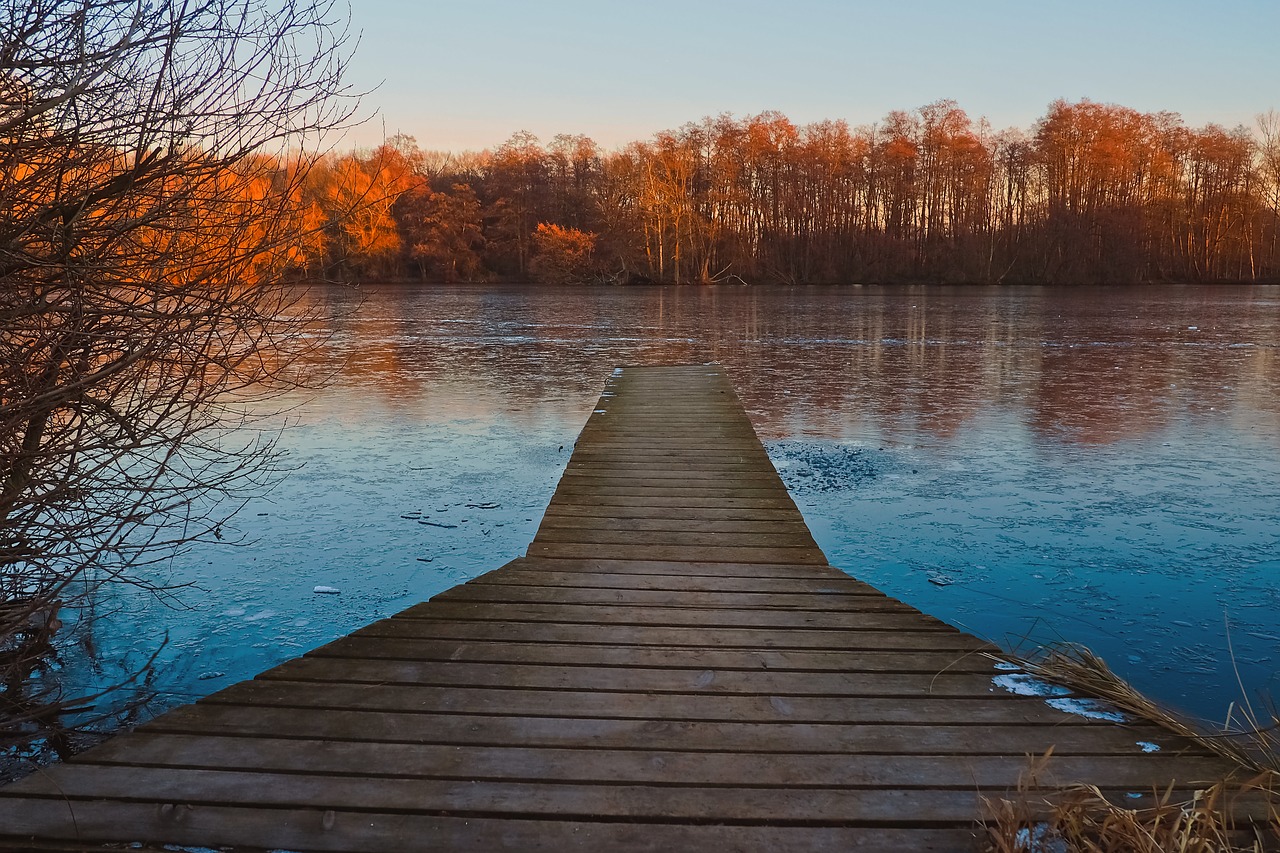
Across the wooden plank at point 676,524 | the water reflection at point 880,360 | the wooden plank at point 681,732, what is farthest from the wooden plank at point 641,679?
the water reflection at point 880,360

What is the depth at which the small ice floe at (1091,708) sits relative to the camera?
2680 millimetres

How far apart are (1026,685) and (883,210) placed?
186ft

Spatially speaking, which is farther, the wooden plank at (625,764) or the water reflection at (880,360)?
the water reflection at (880,360)

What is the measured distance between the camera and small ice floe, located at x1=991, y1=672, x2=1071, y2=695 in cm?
287

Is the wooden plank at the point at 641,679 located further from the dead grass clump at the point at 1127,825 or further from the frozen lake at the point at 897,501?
the frozen lake at the point at 897,501

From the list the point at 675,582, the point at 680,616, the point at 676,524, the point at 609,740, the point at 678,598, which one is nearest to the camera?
the point at 609,740

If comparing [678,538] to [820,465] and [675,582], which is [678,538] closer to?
[675,582]

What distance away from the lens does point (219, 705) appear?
2732 mm

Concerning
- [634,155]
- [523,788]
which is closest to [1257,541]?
[523,788]

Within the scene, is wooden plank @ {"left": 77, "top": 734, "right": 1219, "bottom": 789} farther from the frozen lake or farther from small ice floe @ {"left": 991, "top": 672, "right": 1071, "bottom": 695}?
the frozen lake

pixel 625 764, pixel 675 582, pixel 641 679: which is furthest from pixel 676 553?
pixel 625 764

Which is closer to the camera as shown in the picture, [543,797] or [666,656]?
[543,797]

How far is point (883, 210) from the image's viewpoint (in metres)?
55.5

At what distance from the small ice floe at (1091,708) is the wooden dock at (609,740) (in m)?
0.04
